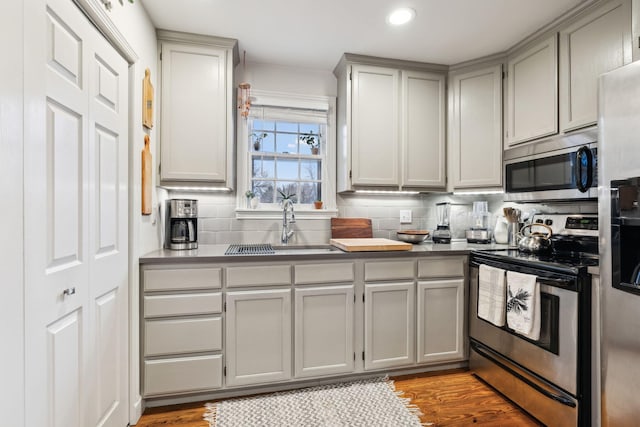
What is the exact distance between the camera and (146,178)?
6.21 ft

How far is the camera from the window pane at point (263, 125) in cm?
276

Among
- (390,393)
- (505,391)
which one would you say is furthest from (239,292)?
(505,391)

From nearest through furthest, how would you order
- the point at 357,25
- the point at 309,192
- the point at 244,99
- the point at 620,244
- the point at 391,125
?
the point at 620,244, the point at 357,25, the point at 244,99, the point at 391,125, the point at 309,192

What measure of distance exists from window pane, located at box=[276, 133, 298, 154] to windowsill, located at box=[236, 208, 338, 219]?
56 cm

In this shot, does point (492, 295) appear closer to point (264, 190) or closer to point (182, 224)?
point (264, 190)

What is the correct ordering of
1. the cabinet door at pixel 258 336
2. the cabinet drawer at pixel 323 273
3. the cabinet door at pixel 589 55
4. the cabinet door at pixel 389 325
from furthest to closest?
the cabinet door at pixel 389 325, the cabinet drawer at pixel 323 273, the cabinet door at pixel 258 336, the cabinet door at pixel 589 55

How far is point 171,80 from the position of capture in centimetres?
221

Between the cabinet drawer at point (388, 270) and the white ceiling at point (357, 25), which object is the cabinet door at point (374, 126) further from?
the cabinet drawer at point (388, 270)

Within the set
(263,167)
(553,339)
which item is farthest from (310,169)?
(553,339)

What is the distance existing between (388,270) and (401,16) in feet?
5.61

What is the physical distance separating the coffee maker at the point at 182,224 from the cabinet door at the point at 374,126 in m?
1.27

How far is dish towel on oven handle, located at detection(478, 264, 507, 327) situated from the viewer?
1972 mm

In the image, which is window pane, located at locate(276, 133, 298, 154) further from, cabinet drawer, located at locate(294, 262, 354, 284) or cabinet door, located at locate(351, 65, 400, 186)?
cabinet drawer, located at locate(294, 262, 354, 284)

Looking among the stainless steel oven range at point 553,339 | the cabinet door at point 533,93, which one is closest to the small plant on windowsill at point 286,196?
the stainless steel oven range at point 553,339
